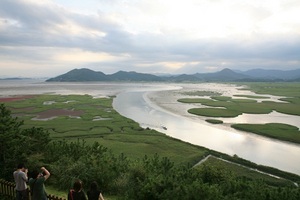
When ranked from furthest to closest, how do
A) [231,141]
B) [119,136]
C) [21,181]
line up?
[119,136]
[231,141]
[21,181]

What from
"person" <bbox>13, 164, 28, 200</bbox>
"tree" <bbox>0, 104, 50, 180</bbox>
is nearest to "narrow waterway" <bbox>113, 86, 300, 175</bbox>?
"tree" <bbox>0, 104, 50, 180</bbox>

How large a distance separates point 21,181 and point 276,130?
149ft

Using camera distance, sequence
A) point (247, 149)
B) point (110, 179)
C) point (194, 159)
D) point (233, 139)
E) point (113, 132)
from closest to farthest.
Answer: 1. point (110, 179)
2. point (194, 159)
3. point (247, 149)
4. point (233, 139)
5. point (113, 132)

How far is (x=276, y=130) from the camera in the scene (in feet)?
153

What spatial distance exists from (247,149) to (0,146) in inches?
1232

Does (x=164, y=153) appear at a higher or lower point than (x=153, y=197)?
lower

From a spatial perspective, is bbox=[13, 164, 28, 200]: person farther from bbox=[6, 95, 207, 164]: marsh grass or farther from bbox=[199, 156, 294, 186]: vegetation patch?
bbox=[6, 95, 207, 164]: marsh grass

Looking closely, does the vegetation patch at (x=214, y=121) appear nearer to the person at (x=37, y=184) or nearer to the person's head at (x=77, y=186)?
the person at (x=37, y=184)

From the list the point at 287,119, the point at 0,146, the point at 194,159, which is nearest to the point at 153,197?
the point at 0,146

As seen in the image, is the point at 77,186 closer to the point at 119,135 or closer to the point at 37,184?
the point at 37,184

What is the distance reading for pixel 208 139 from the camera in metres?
43.2

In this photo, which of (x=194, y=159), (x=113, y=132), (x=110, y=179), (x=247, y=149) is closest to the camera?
(x=110, y=179)

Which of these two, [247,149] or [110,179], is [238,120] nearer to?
[247,149]

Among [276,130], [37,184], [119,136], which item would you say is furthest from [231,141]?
[37,184]
